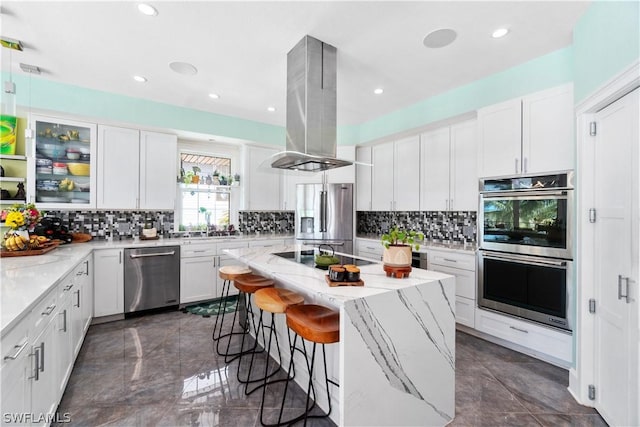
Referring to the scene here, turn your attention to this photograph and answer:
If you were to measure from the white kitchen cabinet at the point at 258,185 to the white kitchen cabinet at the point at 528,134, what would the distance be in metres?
3.06

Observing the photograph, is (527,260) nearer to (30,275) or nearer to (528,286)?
(528,286)

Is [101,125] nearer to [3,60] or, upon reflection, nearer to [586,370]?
[3,60]

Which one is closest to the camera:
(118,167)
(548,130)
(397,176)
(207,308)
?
(548,130)

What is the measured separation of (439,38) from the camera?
95.3 inches

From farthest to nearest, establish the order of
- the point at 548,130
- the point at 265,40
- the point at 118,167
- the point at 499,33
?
the point at 118,167 → the point at 548,130 → the point at 265,40 → the point at 499,33

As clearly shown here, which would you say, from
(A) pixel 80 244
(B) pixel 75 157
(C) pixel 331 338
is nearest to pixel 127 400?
(C) pixel 331 338

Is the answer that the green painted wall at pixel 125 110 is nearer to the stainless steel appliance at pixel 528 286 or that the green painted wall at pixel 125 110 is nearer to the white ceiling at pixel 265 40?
the white ceiling at pixel 265 40

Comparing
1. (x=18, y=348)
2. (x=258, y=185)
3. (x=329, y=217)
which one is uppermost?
(x=258, y=185)

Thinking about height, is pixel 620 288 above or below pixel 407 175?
below

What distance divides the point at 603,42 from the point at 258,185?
4269mm

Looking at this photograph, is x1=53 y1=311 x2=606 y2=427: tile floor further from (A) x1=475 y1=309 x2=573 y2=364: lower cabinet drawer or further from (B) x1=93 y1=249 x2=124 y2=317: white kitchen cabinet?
(B) x1=93 y1=249 x2=124 y2=317: white kitchen cabinet

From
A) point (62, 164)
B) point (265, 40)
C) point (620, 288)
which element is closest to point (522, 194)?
point (620, 288)

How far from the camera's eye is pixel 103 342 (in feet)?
9.62

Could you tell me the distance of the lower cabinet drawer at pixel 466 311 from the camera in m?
3.13
